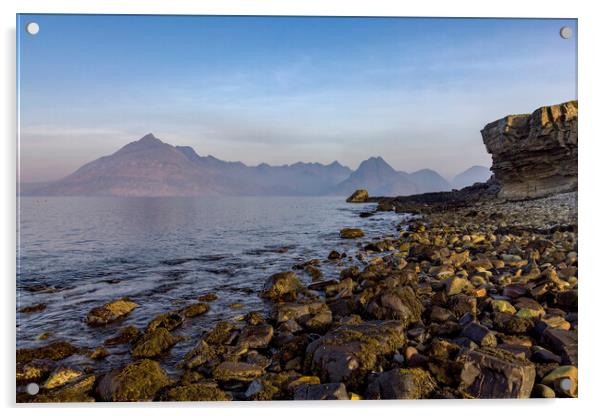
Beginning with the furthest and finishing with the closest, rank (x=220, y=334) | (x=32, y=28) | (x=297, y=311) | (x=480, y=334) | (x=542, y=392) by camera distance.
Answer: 1. (x=297, y=311)
2. (x=220, y=334)
3. (x=32, y=28)
4. (x=480, y=334)
5. (x=542, y=392)

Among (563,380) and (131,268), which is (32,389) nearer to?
(131,268)

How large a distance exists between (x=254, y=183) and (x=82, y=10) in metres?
5.23

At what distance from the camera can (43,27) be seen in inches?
187

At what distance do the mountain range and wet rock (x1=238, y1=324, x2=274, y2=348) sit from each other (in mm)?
3100

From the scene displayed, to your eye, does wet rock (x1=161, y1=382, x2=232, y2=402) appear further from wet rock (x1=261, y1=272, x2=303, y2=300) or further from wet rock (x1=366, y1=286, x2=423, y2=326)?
wet rock (x1=261, y1=272, x2=303, y2=300)

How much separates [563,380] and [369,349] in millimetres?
2146

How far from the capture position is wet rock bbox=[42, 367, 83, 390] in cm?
425

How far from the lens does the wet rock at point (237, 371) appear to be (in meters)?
4.24

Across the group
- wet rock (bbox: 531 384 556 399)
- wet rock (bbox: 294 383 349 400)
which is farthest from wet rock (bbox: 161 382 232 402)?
wet rock (bbox: 531 384 556 399)

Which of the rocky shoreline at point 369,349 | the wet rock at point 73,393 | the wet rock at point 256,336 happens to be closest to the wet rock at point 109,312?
the rocky shoreline at point 369,349

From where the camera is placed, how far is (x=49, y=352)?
4770 mm

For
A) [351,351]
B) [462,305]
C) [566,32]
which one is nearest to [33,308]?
[351,351]

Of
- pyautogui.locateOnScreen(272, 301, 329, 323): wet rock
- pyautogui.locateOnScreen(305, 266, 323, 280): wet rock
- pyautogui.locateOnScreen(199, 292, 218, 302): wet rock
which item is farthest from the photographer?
pyautogui.locateOnScreen(305, 266, 323, 280): wet rock

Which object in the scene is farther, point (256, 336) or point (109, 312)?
point (109, 312)
